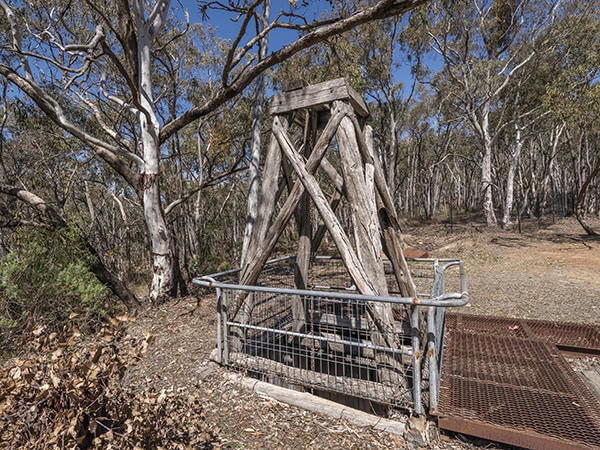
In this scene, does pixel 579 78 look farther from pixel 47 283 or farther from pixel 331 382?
pixel 47 283

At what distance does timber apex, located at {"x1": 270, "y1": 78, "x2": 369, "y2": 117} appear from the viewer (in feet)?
10.4

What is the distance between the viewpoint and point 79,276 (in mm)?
5832

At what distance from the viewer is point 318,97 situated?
331 cm

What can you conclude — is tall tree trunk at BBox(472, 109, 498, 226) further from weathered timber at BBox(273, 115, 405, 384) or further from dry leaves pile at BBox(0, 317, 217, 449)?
dry leaves pile at BBox(0, 317, 217, 449)

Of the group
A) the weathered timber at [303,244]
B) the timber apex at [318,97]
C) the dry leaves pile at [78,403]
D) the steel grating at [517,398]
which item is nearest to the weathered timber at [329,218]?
the timber apex at [318,97]

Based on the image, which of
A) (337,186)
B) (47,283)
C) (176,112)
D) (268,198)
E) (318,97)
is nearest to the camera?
(318,97)

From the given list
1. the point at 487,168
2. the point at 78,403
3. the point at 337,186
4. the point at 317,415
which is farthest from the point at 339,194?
the point at 487,168

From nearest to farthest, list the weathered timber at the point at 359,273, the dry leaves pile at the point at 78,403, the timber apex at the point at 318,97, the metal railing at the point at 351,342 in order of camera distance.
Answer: the dry leaves pile at the point at 78,403 → the metal railing at the point at 351,342 → the weathered timber at the point at 359,273 → the timber apex at the point at 318,97

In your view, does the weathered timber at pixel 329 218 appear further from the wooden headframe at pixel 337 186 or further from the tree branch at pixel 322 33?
the tree branch at pixel 322 33

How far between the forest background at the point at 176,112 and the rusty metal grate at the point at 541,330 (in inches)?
170

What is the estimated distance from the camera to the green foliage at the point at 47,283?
5289 mm

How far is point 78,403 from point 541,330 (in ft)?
17.4

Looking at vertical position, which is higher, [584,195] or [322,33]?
[322,33]

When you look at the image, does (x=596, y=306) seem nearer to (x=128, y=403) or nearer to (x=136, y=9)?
(x=128, y=403)
